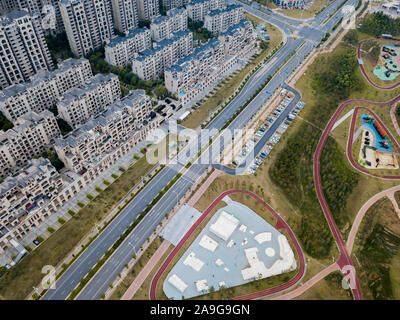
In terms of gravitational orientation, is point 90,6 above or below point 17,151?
above

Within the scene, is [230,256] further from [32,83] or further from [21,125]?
[32,83]

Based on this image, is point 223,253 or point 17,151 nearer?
point 223,253

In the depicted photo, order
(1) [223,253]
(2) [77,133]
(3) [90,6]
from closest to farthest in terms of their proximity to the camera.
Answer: (1) [223,253]
(2) [77,133]
(3) [90,6]

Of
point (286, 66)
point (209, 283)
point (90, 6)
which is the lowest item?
point (209, 283)

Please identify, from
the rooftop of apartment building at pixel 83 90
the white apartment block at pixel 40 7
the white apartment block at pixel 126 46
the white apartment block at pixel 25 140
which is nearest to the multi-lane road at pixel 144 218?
the white apartment block at pixel 25 140

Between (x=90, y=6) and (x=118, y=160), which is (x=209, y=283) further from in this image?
(x=90, y=6)

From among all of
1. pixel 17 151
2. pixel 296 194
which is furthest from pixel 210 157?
pixel 17 151

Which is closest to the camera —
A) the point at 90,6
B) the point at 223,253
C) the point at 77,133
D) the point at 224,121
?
the point at 223,253

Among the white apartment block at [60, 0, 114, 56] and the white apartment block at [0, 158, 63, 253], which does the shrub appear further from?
the white apartment block at [60, 0, 114, 56]
